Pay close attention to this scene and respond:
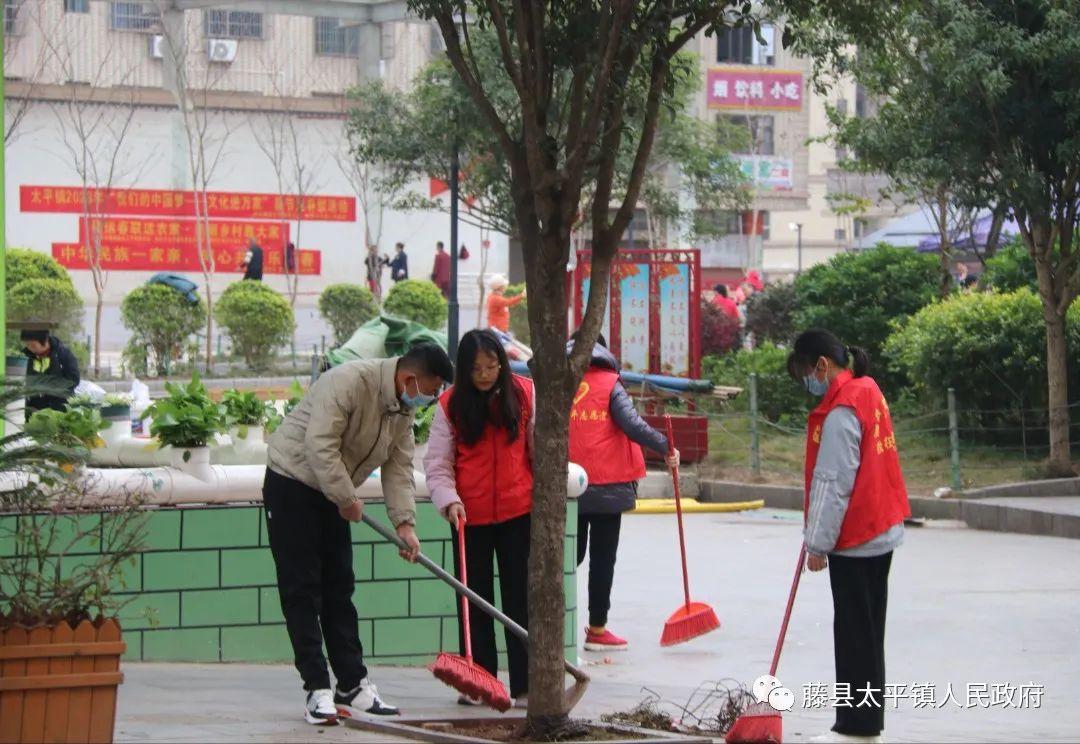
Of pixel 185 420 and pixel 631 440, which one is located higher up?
pixel 185 420

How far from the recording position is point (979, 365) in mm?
16844

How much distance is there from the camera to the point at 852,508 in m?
6.35

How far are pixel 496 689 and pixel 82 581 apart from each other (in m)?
1.78

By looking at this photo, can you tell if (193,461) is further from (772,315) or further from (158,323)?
(772,315)

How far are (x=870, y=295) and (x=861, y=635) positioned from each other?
14981 millimetres

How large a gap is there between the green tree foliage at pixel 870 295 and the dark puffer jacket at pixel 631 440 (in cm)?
1180

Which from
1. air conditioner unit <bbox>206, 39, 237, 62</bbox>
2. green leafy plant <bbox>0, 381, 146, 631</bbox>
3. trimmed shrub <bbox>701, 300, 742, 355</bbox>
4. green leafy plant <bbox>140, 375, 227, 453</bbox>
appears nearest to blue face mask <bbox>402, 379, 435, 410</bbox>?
green leafy plant <bbox>0, 381, 146, 631</bbox>

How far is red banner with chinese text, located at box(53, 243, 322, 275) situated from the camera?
3550cm

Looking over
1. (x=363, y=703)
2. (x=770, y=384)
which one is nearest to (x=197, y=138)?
(x=770, y=384)

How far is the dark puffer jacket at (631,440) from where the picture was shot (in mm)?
8922

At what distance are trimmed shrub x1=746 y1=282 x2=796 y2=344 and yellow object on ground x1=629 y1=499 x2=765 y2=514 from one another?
861 cm

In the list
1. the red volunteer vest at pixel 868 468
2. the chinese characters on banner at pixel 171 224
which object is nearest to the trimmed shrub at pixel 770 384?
the red volunteer vest at pixel 868 468

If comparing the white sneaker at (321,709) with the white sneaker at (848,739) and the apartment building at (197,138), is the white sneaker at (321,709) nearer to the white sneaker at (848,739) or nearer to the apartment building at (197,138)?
the white sneaker at (848,739)

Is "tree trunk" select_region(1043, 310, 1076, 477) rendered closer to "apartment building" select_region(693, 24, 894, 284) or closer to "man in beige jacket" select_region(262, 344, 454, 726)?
"man in beige jacket" select_region(262, 344, 454, 726)
